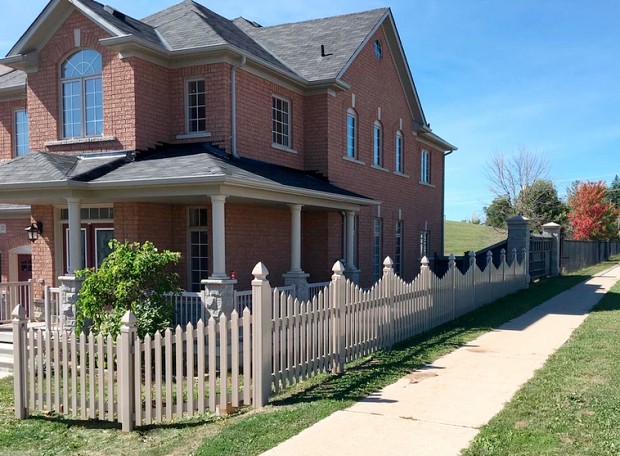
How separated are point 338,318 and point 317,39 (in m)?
12.0

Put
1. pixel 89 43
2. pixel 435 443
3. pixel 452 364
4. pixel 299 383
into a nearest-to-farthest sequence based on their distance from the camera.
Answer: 1. pixel 435 443
2. pixel 299 383
3. pixel 452 364
4. pixel 89 43

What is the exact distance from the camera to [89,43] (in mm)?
13039

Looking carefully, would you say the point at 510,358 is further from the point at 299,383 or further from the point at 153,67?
the point at 153,67

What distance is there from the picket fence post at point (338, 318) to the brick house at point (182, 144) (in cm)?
278

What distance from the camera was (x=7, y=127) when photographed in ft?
55.0

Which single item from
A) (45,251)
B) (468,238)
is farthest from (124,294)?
(468,238)

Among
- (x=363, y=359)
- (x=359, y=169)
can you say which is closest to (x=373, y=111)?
(x=359, y=169)

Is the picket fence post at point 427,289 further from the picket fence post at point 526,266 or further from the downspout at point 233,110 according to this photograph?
the picket fence post at point 526,266

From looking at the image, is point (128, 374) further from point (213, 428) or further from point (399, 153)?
point (399, 153)

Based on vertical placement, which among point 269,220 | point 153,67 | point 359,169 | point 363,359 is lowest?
point 363,359

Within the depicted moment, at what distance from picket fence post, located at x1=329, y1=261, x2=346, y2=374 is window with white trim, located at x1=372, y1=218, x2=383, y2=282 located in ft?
34.4

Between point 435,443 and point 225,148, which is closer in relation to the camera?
point 435,443

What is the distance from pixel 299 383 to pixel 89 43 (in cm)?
937

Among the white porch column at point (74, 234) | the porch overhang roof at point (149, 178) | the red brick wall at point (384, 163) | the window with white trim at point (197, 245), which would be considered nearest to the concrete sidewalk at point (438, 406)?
the porch overhang roof at point (149, 178)
